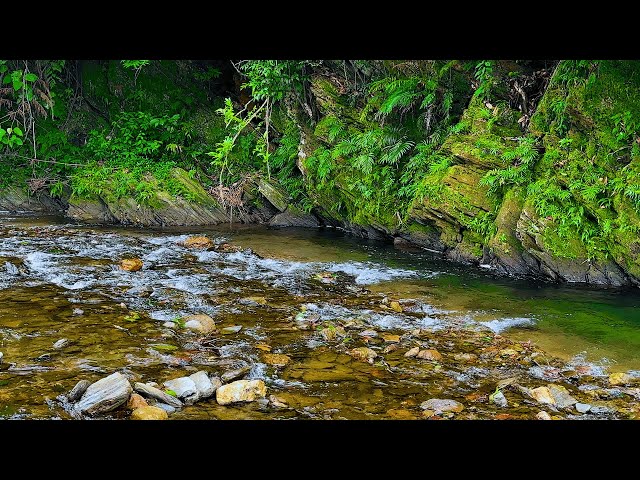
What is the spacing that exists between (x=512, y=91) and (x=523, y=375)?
256 inches

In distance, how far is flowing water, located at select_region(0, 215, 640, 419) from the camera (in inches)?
176

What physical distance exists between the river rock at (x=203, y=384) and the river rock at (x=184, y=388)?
34mm

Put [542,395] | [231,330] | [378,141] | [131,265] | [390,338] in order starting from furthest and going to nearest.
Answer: [378,141], [131,265], [231,330], [390,338], [542,395]

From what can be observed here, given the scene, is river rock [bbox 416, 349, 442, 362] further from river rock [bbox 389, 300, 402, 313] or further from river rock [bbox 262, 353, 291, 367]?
river rock [bbox 389, 300, 402, 313]

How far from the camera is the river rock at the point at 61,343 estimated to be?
5273mm

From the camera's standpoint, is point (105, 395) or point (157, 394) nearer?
point (105, 395)

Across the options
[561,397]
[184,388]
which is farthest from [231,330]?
[561,397]

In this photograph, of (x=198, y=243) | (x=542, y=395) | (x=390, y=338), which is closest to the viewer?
(x=542, y=395)

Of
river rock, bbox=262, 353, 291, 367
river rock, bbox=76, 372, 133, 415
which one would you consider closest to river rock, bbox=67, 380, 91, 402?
river rock, bbox=76, 372, 133, 415

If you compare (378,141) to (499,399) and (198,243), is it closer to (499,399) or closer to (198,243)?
(198,243)

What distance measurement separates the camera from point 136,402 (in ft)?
13.4

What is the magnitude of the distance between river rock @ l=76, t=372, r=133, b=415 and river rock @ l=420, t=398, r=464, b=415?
92.5 inches

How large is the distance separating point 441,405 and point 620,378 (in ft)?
5.96
